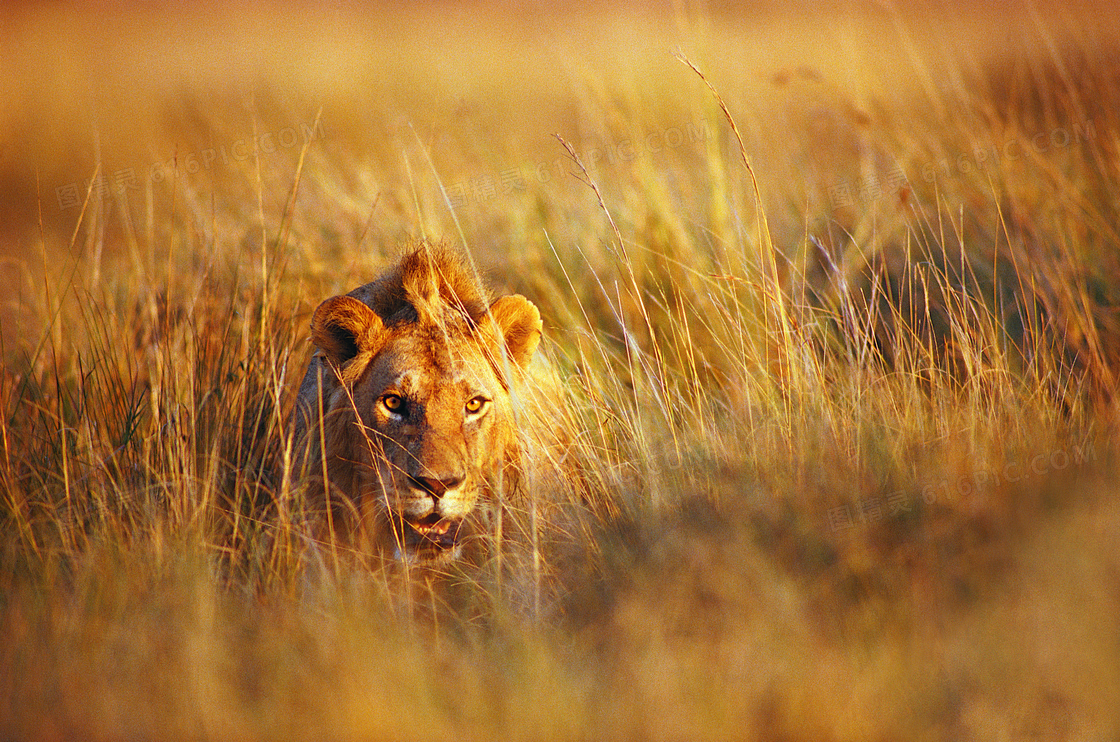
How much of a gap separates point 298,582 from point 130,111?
17.7m

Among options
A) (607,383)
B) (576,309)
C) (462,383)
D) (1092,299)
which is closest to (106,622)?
(462,383)

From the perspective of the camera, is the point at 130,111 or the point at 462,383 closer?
the point at 462,383

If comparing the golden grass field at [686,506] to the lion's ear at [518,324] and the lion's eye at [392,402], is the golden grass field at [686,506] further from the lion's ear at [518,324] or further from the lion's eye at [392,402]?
the lion's eye at [392,402]

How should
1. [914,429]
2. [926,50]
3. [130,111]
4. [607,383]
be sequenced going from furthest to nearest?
[130,111]
[926,50]
[607,383]
[914,429]

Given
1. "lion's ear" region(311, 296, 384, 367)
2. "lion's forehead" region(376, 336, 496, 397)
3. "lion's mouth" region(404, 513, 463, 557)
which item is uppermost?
"lion's ear" region(311, 296, 384, 367)

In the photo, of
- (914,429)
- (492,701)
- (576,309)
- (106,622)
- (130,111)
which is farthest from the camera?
(130,111)

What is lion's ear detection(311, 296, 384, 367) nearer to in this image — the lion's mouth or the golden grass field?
the golden grass field

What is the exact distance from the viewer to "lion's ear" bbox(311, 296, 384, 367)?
410cm

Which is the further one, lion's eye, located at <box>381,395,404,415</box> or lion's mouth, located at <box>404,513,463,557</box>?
lion's eye, located at <box>381,395,404,415</box>

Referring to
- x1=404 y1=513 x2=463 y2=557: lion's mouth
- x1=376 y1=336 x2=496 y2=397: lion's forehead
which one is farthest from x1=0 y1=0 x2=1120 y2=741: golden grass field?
x1=376 y1=336 x2=496 y2=397: lion's forehead

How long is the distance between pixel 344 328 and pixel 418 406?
55 centimetres

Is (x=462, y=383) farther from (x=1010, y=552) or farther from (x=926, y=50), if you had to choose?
(x=926, y=50)

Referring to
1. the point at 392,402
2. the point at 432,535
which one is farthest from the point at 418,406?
the point at 432,535

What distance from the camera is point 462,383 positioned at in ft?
13.7
